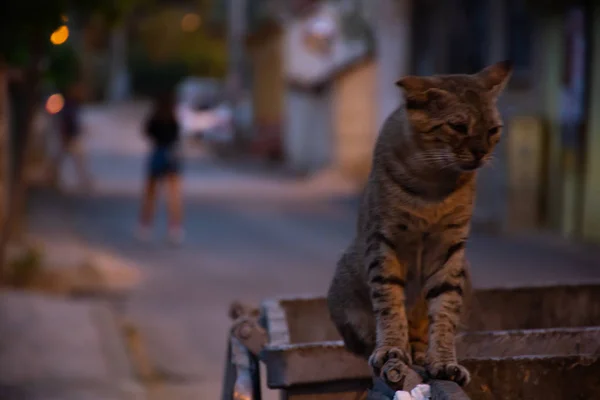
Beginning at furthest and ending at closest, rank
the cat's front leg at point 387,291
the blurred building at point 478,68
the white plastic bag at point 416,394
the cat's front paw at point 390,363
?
1. the blurred building at point 478,68
2. the cat's front leg at point 387,291
3. the cat's front paw at point 390,363
4. the white plastic bag at point 416,394

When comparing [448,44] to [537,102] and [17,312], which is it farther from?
[17,312]

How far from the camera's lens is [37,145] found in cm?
2656

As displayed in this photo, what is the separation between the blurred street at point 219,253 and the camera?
924 centimetres

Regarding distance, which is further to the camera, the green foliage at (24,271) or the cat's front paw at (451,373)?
the green foliage at (24,271)

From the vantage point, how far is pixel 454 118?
3477 mm

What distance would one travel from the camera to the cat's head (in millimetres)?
3457

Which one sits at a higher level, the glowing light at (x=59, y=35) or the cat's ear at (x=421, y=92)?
the glowing light at (x=59, y=35)

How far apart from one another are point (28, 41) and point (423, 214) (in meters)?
7.76

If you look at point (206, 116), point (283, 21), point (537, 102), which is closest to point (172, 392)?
point (537, 102)

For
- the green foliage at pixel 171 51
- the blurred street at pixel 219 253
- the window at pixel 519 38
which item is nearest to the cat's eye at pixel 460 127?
the blurred street at pixel 219 253

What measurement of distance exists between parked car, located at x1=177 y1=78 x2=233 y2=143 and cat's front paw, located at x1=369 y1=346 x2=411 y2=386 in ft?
119

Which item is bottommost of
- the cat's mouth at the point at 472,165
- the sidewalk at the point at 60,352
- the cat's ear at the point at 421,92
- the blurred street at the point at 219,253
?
the blurred street at the point at 219,253

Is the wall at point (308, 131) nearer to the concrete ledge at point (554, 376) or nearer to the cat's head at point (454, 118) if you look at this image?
the cat's head at point (454, 118)

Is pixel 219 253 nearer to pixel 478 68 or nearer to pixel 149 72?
pixel 478 68
